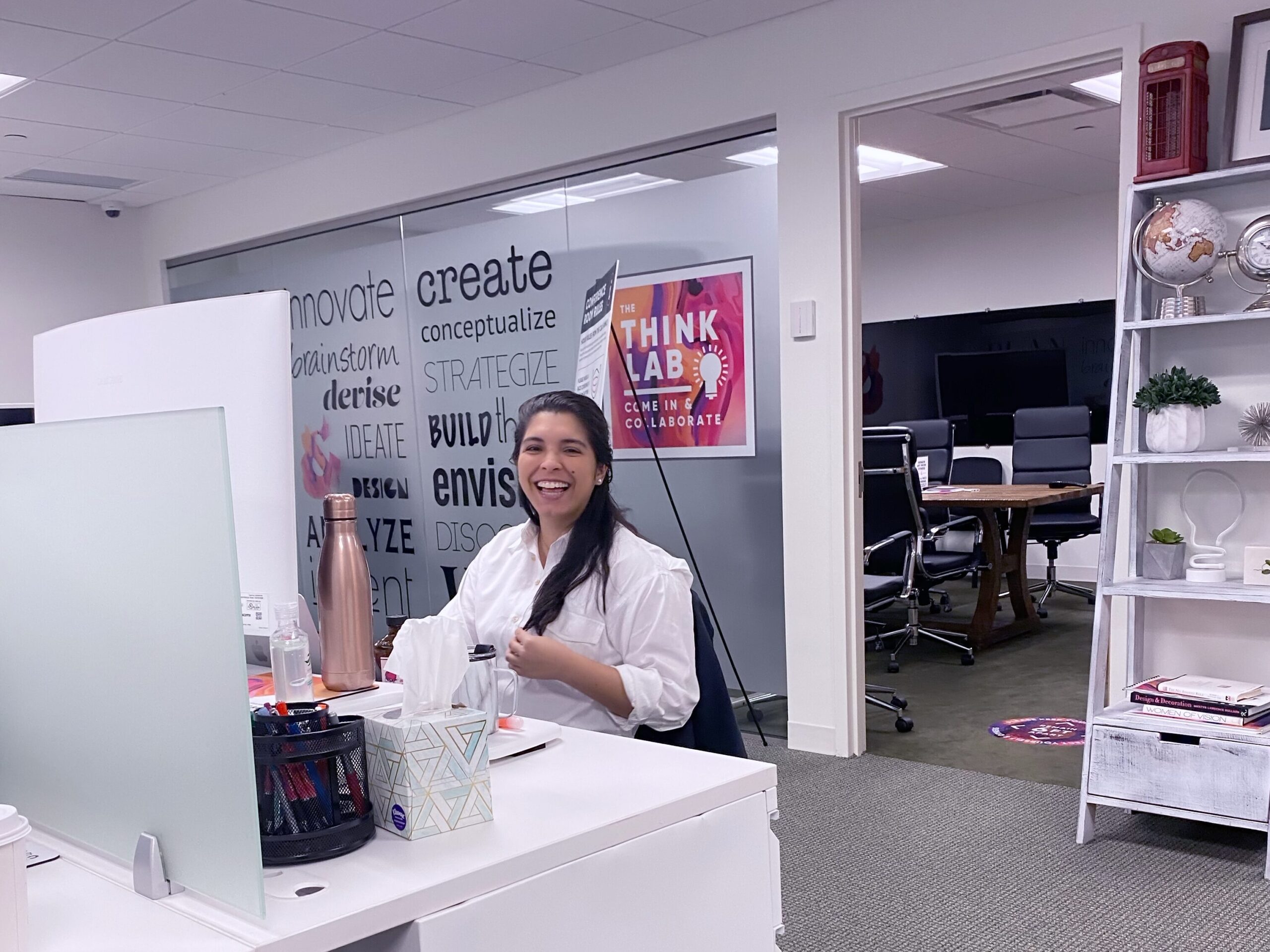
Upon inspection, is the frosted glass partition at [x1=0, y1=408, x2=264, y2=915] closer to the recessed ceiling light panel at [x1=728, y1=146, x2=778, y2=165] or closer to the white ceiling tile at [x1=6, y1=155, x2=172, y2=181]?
the recessed ceiling light panel at [x1=728, y1=146, x2=778, y2=165]

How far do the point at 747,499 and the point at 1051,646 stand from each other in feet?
7.42

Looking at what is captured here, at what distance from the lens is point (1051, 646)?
19.1ft

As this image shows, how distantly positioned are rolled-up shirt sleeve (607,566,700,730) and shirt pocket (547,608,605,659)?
33 mm

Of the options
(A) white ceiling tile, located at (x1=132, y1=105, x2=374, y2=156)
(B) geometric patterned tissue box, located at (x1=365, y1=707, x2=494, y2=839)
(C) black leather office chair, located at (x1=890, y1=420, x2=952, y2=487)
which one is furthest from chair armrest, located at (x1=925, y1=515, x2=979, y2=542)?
(B) geometric patterned tissue box, located at (x1=365, y1=707, x2=494, y2=839)

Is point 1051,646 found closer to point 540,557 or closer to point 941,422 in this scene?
point 941,422

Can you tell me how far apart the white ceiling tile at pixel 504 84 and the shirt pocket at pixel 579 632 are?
3.01 m

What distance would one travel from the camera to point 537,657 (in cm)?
191

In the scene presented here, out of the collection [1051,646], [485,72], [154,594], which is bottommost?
[1051,646]

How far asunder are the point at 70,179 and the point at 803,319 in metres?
4.28

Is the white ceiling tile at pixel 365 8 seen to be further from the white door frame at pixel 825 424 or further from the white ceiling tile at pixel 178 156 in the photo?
the white ceiling tile at pixel 178 156

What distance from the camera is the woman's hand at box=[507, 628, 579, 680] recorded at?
191cm

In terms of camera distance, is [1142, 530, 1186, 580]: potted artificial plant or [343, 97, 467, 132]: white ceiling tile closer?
[1142, 530, 1186, 580]: potted artificial plant

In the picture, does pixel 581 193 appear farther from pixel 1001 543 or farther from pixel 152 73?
pixel 1001 543

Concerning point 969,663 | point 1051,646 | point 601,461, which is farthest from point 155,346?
point 1051,646
